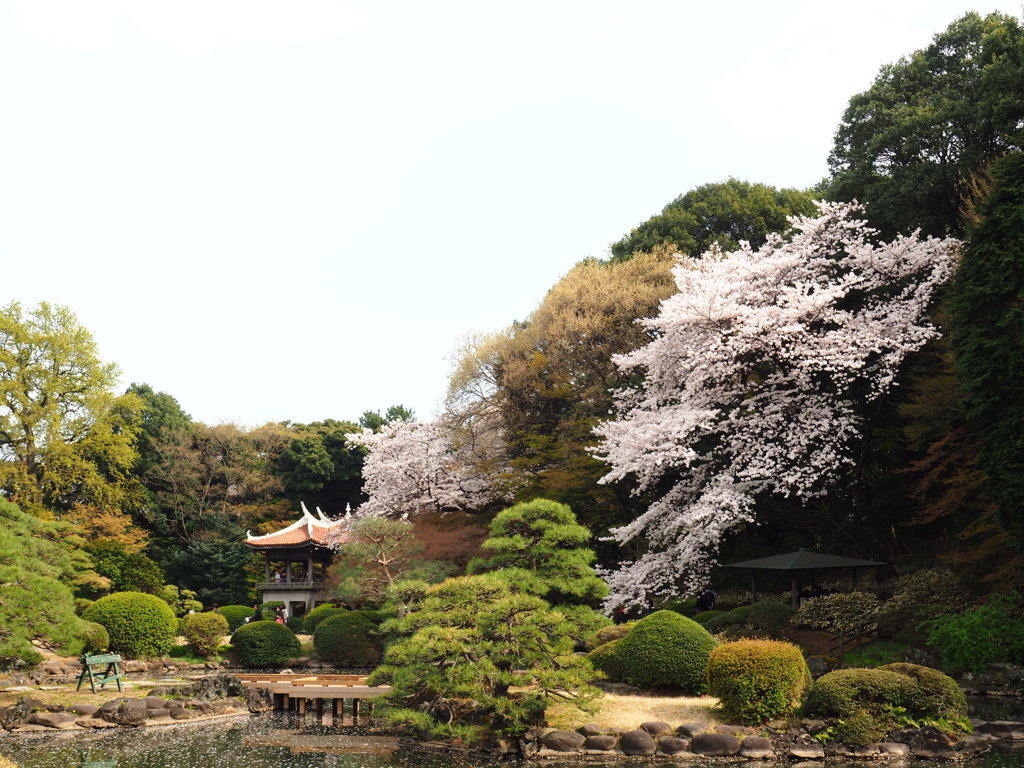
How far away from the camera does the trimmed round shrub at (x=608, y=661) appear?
518 inches

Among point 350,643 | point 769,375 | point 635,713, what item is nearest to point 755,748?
point 635,713

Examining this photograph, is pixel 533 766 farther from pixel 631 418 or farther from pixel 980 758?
pixel 631 418

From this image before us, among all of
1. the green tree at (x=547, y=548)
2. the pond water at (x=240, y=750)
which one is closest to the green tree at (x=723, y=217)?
the green tree at (x=547, y=548)

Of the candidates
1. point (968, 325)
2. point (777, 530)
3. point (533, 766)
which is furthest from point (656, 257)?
point (533, 766)

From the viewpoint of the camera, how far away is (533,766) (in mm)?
10086

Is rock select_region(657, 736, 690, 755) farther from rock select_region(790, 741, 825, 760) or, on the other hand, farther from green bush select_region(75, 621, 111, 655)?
green bush select_region(75, 621, 111, 655)

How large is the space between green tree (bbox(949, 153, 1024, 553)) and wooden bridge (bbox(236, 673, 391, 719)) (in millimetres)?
10303

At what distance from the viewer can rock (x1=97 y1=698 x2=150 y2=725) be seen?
45.3 ft

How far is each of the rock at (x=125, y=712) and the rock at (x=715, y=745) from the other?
9.39 m

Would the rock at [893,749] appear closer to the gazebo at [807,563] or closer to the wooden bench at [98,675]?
the gazebo at [807,563]

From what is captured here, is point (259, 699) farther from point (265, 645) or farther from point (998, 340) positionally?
point (998, 340)

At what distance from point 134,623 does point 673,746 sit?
16.7 meters

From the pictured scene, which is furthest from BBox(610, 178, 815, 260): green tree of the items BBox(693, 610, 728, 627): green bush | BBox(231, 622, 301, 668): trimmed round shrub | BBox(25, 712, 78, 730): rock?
BBox(25, 712, 78, 730): rock

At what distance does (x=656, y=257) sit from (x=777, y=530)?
9.33 metres
